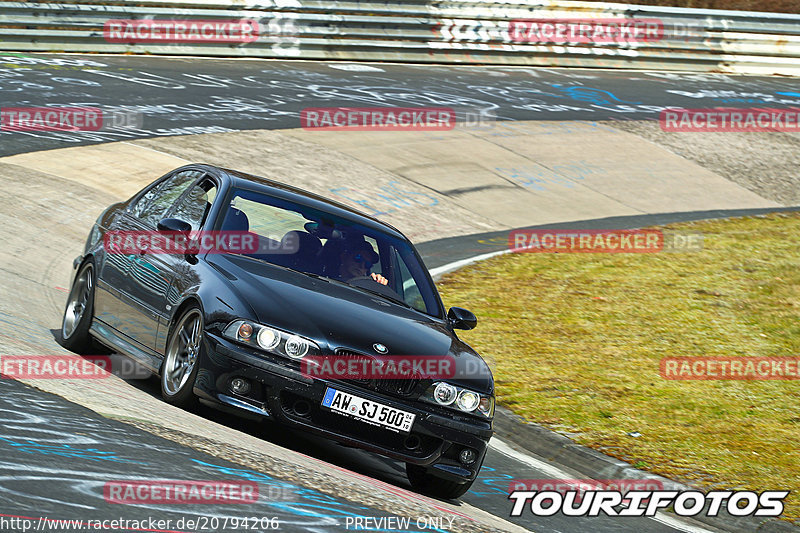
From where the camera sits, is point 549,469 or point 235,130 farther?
point 235,130

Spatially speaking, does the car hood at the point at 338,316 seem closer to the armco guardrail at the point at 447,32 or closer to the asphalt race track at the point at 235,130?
the asphalt race track at the point at 235,130

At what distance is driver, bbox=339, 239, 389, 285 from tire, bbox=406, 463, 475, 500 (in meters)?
1.39

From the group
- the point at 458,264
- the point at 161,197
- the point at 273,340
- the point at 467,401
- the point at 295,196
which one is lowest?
the point at 458,264

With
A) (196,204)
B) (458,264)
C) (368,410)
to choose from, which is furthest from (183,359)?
(458,264)

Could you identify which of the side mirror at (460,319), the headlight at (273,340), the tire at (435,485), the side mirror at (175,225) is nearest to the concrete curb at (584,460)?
the side mirror at (460,319)

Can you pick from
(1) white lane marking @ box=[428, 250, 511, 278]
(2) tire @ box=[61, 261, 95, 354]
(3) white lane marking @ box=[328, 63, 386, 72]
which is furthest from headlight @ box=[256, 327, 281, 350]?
(3) white lane marking @ box=[328, 63, 386, 72]

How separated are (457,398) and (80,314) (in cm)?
324

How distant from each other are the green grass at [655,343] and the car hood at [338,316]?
→ 1.85 meters

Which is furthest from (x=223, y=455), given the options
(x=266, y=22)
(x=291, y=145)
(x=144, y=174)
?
(x=266, y=22)

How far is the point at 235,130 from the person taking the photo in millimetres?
18219

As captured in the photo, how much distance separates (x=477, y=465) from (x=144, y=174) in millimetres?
9480

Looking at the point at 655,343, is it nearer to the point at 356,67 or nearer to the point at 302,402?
the point at 302,402

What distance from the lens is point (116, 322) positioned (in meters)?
7.83

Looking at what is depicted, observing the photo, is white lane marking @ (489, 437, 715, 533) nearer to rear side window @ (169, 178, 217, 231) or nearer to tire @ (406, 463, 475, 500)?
tire @ (406, 463, 475, 500)
